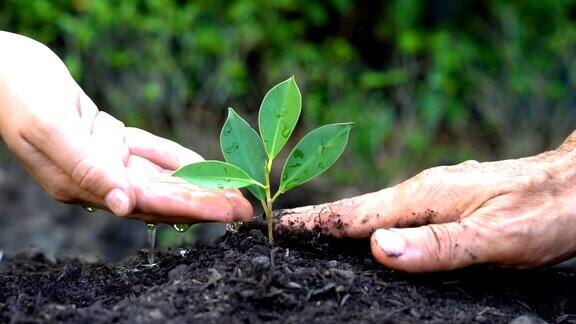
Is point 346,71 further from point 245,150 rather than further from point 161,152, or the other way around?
point 245,150

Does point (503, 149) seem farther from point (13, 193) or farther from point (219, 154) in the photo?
point (13, 193)

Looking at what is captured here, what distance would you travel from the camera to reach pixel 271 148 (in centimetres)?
158

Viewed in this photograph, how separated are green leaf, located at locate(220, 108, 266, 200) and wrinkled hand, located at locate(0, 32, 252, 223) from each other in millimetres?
99

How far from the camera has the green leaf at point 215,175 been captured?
149 centimetres

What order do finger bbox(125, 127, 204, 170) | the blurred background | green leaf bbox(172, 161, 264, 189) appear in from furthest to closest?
the blurred background, finger bbox(125, 127, 204, 170), green leaf bbox(172, 161, 264, 189)

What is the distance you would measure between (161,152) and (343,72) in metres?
2.89

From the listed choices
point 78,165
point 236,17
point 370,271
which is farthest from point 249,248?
point 236,17

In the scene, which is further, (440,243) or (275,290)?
(440,243)

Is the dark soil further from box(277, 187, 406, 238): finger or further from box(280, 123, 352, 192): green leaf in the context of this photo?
box(280, 123, 352, 192): green leaf

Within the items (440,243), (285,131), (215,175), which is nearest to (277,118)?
(285,131)

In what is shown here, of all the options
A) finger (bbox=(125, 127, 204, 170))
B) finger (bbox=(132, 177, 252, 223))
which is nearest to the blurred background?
finger (bbox=(125, 127, 204, 170))

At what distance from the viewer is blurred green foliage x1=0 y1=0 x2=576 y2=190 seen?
431cm

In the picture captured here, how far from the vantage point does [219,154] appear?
13.8ft

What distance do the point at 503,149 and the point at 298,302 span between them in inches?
127
